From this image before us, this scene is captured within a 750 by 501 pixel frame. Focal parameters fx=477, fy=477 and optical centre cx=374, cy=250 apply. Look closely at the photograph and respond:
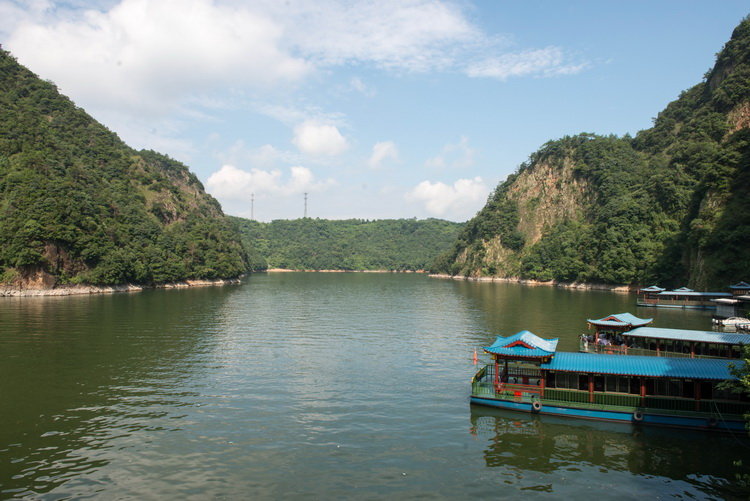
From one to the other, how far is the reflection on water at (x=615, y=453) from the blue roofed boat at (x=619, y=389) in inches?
27.1

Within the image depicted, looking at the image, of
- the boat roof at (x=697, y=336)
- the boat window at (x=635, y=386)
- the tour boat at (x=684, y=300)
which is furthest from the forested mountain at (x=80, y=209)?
the tour boat at (x=684, y=300)

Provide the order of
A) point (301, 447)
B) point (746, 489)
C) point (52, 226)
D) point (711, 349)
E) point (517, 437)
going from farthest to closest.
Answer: point (52, 226)
point (711, 349)
point (517, 437)
point (301, 447)
point (746, 489)

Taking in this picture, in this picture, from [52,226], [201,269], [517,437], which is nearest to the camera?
[517,437]

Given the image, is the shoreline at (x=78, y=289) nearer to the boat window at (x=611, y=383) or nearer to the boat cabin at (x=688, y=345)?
the boat cabin at (x=688, y=345)

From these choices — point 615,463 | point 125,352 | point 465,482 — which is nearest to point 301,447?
point 465,482

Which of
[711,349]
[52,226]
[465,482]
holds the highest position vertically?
[52,226]

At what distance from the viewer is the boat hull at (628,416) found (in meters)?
27.2

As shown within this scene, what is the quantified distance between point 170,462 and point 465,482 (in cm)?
1435

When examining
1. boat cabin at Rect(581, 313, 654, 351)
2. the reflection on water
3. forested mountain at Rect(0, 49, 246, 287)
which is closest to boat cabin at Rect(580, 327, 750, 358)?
boat cabin at Rect(581, 313, 654, 351)

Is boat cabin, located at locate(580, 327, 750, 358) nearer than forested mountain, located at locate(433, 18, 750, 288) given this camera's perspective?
Yes

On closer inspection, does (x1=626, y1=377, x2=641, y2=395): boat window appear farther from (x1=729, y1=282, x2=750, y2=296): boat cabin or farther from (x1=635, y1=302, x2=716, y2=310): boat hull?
(x1=635, y1=302, x2=716, y2=310): boat hull

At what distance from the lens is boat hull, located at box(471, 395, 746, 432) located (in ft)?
89.2

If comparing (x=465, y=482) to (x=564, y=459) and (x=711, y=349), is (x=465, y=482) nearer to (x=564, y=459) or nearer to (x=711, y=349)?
(x=564, y=459)

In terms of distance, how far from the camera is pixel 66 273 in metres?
115
